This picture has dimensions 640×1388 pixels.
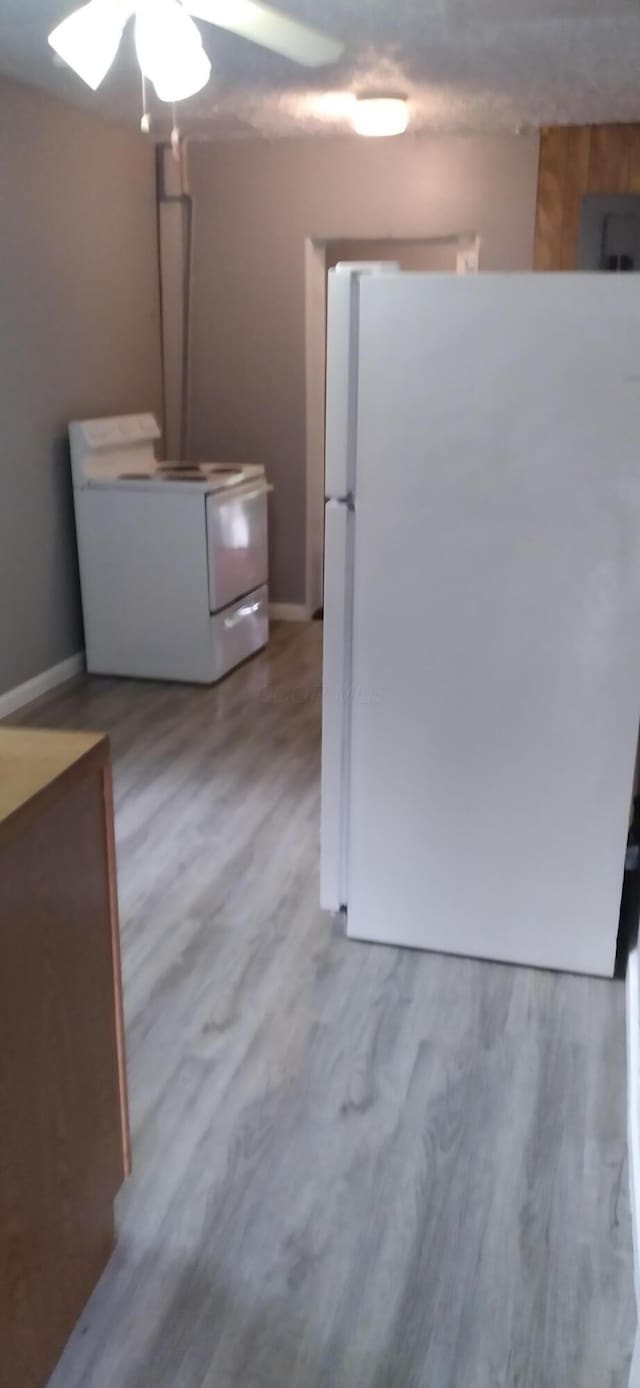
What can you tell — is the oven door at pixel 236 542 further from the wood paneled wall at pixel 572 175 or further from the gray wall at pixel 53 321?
the wood paneled wall at pixel 572 175

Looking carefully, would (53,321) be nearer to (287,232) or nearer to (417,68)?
(287,232)

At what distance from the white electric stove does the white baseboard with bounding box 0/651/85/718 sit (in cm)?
7

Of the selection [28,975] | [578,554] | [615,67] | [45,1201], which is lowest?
[45,1201]

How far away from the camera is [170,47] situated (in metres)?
2.69

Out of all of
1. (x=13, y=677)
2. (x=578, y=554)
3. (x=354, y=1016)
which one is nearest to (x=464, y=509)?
(x=578, y=554)

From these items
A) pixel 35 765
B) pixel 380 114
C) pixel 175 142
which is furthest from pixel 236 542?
pixel 35 765

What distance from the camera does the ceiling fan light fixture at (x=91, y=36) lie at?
2652 mm

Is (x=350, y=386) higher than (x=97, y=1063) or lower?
higher

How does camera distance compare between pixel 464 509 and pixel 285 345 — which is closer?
pixel 464 509

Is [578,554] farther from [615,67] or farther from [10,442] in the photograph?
[10,442]

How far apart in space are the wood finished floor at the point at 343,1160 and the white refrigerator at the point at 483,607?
0.76 ft

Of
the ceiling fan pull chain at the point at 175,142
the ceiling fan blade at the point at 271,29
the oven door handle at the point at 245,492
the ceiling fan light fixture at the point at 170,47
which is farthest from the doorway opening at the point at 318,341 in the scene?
the ceiling fan light fixture at the point at 170,47

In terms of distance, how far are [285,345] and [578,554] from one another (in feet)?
11.3

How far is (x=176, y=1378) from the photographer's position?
1531 millimetres
